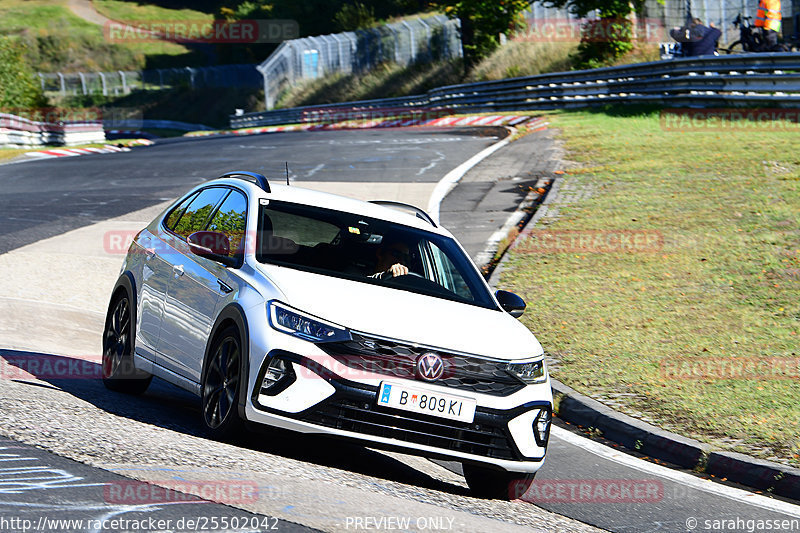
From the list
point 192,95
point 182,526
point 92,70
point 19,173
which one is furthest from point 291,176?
point 92,70

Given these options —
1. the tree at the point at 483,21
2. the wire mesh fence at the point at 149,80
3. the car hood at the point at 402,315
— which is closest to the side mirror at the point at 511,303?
the car hood at the point at 402,315

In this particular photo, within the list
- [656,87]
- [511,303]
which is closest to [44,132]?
[656,87]

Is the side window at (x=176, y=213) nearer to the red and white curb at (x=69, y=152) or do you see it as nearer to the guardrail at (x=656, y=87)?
the guardrail at (x=656, y=87)

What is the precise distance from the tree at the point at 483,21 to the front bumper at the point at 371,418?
42.2 metres

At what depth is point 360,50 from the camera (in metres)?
57.0

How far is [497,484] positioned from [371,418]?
110 cm

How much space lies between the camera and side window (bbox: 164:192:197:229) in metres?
8.40

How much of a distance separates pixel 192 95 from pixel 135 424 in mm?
83123

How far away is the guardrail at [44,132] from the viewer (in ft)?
120

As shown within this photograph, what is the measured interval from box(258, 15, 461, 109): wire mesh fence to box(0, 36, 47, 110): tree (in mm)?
11820

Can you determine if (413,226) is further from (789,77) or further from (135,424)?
(789,77)

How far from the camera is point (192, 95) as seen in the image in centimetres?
8719

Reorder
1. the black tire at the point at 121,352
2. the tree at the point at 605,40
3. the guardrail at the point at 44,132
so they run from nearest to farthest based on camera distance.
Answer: the black tire at the point at 121,352
the guardrail at the point at 44,132
the tree at the point at 605,40

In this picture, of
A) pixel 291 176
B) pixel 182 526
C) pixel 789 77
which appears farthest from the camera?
pixel 789 77
